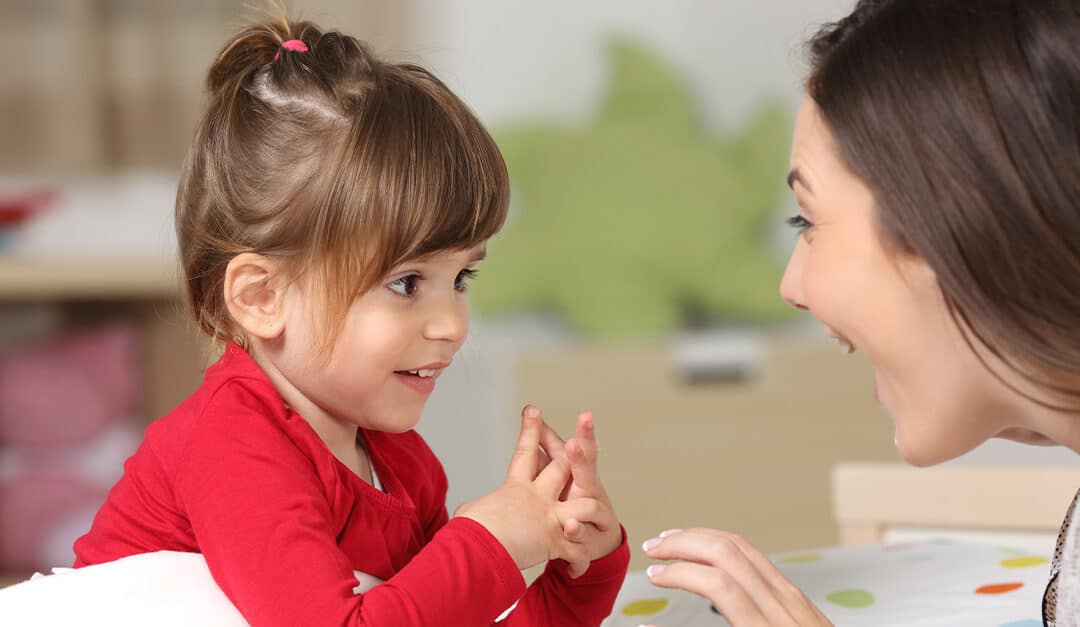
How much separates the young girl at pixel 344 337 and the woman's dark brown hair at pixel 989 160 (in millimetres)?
292

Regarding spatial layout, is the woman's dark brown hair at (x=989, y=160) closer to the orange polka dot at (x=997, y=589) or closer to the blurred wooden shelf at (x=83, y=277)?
the orange polka dot at (x=997, y=589)

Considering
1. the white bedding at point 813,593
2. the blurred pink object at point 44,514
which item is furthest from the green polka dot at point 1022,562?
the blurred pink object at point 44,514

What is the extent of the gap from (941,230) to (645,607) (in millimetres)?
474

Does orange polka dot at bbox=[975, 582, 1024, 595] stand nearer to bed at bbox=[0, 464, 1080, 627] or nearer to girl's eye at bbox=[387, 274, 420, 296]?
bed at bbox=[0, 464, 1080, 627]

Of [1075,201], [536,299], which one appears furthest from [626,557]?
[536,299]

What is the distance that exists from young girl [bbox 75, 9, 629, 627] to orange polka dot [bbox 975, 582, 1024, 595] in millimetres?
341

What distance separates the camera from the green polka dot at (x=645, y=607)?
1029 millimetres

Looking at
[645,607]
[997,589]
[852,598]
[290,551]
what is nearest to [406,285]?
[290,551]

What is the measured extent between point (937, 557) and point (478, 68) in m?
1.63

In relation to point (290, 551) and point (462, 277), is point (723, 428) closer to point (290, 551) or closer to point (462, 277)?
point (462, 277)

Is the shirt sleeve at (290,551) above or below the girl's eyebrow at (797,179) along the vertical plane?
below

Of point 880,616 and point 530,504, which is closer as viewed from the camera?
point 530,504

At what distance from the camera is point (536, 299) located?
96.3 inches

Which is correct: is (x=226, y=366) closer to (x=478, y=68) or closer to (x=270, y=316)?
(x=270, y=316)
